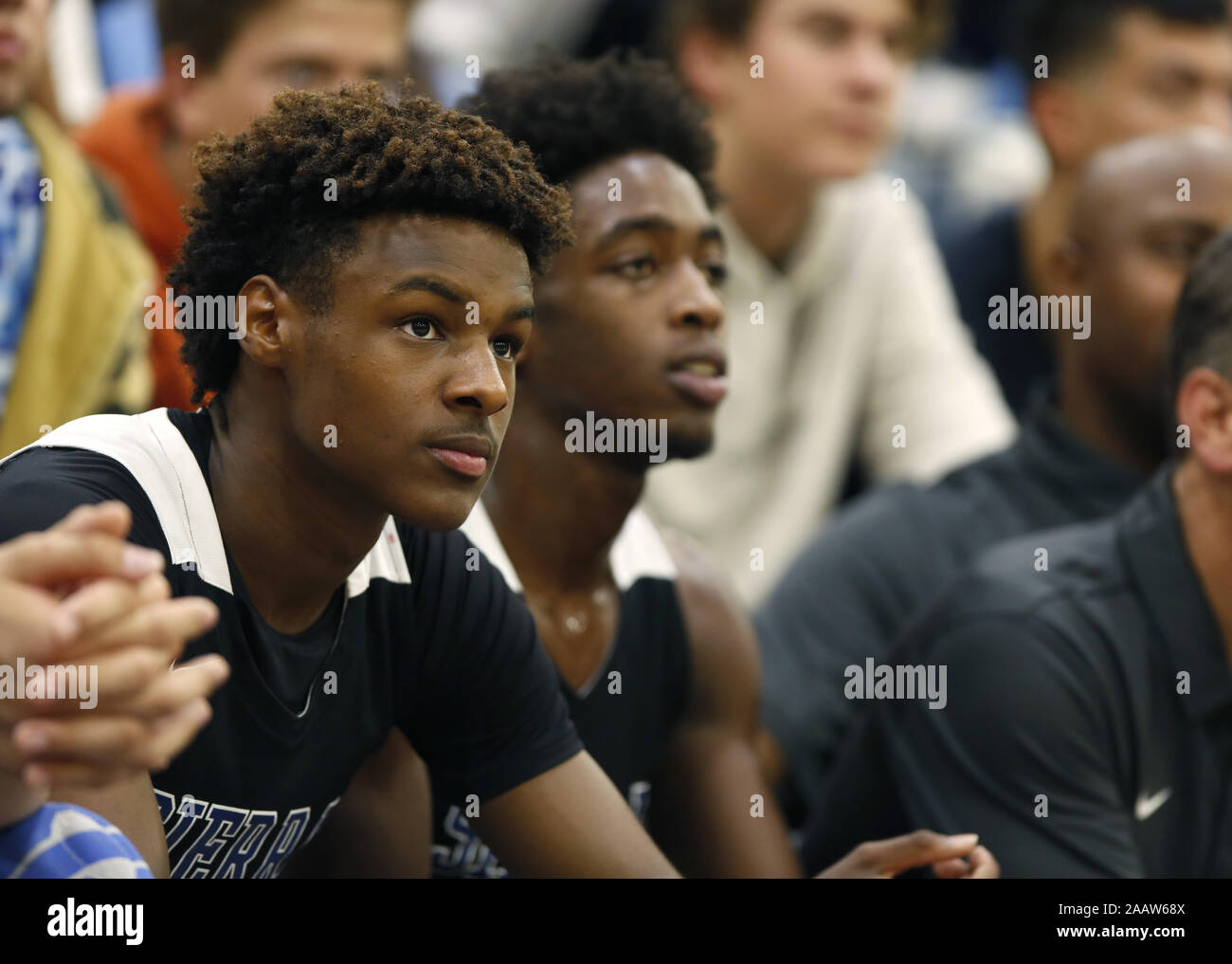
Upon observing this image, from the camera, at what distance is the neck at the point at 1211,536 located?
232cm

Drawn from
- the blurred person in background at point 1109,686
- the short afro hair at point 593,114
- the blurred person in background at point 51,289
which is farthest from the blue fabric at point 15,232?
the blurred person in background at point 1109,686

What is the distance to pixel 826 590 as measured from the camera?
10.5ft

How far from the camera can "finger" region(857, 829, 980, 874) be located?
1.87 metres

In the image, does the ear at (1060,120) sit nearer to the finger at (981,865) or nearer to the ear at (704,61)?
the ear at (704,61)

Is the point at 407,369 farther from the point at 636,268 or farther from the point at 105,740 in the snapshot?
the point at 636,268

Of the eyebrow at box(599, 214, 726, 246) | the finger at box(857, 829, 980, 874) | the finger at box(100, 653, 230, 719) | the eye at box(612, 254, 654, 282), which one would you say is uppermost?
the eyebrow at box(599, 214, 726, 246)

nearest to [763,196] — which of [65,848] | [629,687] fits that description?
[629,687]

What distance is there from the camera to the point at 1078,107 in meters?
4.23

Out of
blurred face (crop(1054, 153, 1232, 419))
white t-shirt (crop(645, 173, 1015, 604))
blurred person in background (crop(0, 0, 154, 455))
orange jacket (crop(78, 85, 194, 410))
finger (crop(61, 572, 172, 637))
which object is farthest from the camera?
white t-shirt (crop(645, 173, 1015, 604))

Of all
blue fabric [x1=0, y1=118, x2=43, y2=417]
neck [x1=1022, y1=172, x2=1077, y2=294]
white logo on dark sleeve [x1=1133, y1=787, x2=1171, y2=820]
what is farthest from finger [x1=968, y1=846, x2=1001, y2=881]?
neck [x1=1022, y1=172, x2=1077, y2=294]

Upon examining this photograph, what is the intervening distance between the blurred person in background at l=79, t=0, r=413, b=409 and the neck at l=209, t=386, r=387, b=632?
1.72 meters

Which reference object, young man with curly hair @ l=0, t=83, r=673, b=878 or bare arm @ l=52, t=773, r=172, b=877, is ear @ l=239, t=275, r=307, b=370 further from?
bare arm @ l=52, t=773, r=172, b=877

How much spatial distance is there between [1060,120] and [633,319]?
2.39 m
